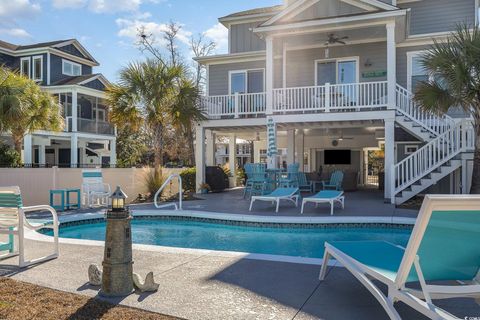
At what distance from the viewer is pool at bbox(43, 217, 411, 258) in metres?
7.78

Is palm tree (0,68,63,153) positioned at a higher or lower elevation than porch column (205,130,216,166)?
higher

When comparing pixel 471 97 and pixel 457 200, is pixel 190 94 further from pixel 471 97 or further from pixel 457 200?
pixel 457 200

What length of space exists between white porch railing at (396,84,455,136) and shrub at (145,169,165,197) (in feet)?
28.3

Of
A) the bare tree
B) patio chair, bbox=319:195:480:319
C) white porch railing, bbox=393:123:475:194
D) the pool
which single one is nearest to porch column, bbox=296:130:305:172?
white porch railing, bbox=393:123:475:194

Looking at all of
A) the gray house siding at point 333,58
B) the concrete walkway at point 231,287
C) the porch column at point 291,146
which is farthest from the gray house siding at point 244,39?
the concrete walkway at point 231,287

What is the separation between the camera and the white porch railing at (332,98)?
1330cm

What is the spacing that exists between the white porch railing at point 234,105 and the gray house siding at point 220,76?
2.58 m

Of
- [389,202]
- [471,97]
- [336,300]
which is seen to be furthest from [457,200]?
[389,202]

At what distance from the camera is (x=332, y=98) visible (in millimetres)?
14195

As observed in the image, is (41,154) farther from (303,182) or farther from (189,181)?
(303,182)

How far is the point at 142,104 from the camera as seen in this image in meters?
14.4

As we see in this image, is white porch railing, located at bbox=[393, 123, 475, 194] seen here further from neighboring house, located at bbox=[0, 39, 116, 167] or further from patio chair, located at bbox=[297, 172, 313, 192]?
neighboring house, located at bbox=[0, 39, 116, 167]

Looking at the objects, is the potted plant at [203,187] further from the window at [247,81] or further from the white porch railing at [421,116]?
the white porch railing at [421,116]

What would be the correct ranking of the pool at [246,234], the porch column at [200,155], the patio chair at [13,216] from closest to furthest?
the patio chair at [13,216]
the pool at [246,234]
the porch column at [200,155]
